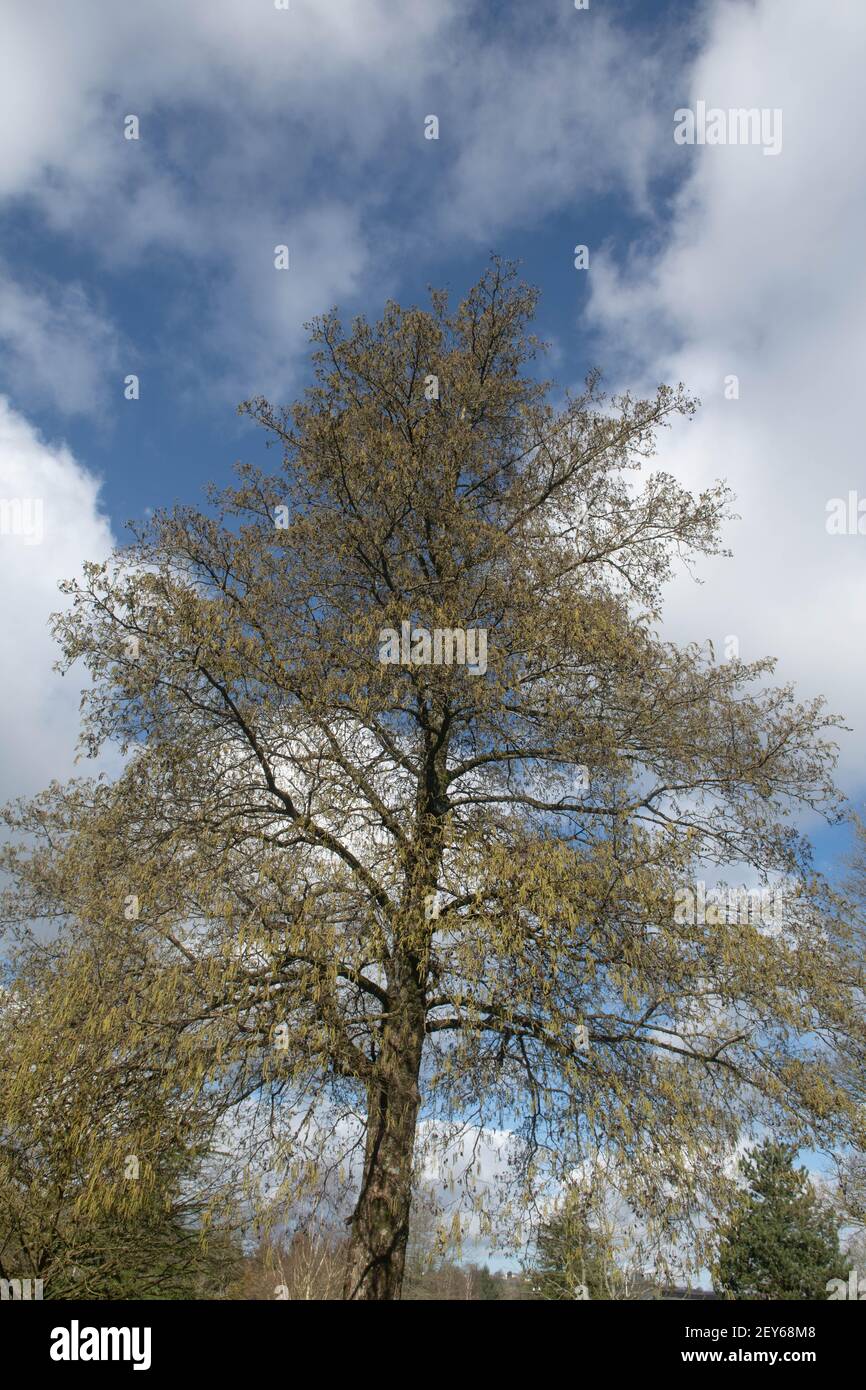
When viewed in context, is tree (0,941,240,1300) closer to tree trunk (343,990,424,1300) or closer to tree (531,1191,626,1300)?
tree trunk (343,990,424,1300)

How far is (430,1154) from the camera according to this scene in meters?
5.94

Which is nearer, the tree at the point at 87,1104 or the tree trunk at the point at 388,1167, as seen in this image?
the tree at the point at 87,1104

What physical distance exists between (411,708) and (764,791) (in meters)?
3.22

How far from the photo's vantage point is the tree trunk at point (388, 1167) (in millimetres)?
6117

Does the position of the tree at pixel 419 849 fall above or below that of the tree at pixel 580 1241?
above

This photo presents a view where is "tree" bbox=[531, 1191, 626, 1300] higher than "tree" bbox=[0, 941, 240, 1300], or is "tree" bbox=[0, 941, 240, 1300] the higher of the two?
"tree" bbox=[0, 941, 240, 1300]

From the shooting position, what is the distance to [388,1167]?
6.37 meters

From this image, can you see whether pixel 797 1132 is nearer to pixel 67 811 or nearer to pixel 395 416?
pixel 67 811

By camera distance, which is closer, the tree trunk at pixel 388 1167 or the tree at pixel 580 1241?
the tree at pixel 580 1241

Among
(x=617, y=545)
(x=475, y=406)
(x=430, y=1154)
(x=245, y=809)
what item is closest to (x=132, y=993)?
(x=245, y=809)

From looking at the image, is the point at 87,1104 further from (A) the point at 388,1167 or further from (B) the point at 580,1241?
(B) the point at 580,1241

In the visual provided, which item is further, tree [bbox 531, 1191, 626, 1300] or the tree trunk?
the tree trunk

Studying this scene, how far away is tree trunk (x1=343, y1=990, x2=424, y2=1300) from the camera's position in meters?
6.12

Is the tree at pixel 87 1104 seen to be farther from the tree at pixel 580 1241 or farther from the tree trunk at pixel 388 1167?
the tree at pixel 580 1241
